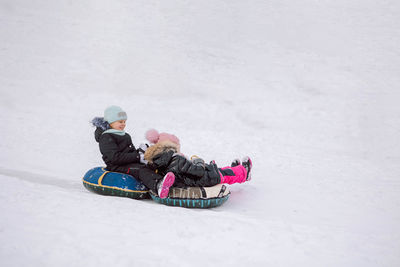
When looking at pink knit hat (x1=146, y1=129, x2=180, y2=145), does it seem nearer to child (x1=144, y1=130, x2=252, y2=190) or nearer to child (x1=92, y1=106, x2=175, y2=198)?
child (x1=144, y1=130, x2=252, y2=190)

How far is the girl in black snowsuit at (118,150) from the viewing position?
3963 mm

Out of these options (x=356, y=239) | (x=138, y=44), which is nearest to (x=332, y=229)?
(x=356, y=239)

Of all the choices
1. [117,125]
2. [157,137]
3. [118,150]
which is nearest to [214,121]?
[157,137]

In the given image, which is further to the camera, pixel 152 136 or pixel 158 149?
pixel 152 136

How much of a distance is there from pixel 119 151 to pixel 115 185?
0.41m

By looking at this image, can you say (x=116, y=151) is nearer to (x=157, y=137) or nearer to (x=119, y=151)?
(x=119, y=151)

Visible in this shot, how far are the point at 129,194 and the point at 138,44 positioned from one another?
26.4 feet

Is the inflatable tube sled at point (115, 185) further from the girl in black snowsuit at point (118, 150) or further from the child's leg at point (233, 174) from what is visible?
the child's leg at point (233, 174)

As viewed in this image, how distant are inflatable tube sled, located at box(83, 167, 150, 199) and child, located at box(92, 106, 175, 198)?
0.10 m

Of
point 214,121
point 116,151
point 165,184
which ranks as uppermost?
point 214,121

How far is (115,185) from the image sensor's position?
3883 mm

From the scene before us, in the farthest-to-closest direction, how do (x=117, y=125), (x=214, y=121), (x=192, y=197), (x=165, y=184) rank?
(x=214, y=121) → (x=117, y=125) → (x=192, y=197) → (x=165, y=184)

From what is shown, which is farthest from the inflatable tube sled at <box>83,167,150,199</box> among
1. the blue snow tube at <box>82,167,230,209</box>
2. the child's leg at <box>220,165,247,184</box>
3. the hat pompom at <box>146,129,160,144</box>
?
the child's leg at <box>220,165,247,184</box>

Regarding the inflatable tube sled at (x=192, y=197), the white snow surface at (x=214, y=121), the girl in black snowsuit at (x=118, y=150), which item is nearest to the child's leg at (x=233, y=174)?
the white snow surface at (x=214, y=121)
